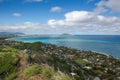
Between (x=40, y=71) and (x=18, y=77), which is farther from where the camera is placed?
(x=18, y=77)

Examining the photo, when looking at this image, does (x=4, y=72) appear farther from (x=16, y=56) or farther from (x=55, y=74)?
(x=55, y=74)

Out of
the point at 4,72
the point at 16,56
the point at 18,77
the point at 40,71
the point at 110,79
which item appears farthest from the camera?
the point at 110,79

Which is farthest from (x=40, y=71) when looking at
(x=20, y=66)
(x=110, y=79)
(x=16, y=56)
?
(x=110, y=79)

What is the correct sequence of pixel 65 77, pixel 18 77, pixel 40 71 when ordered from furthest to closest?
pixel 18 77 → pixel 40 71 → pixel 65 77

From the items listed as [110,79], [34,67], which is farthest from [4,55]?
[110,79]

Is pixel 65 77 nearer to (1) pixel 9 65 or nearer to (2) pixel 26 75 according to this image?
(2) pixel 26 75

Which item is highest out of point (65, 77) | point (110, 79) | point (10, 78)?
point (65, 77)

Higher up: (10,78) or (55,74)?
(55,74)

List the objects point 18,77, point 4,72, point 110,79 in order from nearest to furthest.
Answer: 1. point 18,77
2. point 4,72
3. point 110,79

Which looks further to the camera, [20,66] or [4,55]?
[4,55]
